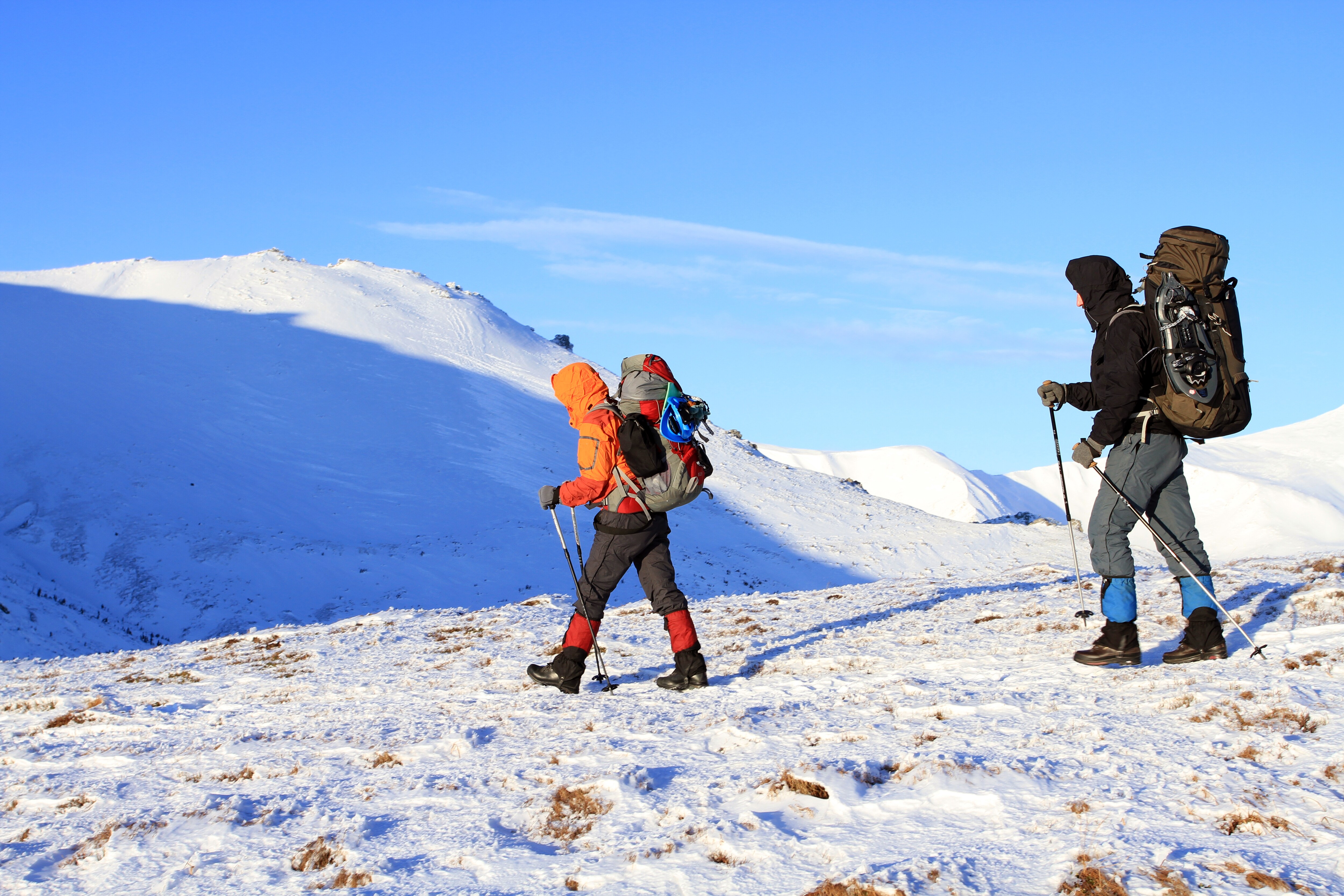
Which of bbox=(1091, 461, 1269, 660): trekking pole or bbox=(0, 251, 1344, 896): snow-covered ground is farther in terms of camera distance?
bbox=(1091, 461, 1269, 660): trekking pole

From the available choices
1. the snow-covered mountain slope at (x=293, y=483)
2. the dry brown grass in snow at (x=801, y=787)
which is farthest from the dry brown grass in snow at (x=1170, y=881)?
the snow-covered mountain slope at (x=293, y=483)

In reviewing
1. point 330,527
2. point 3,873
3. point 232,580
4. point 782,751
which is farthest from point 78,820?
point 330,527

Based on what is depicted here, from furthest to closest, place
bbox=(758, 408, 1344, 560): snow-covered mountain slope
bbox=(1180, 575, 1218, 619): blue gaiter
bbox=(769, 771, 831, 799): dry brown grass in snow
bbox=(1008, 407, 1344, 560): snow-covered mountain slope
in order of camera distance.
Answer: bbox=(758, 408, 1344, 560): snow-covered mountain slope < bbox=(1008, 407, 1344, 560): snow-covered mountain slope < bbox=(1180, 575, 1218, 619): blue gaiter < bbox=(769, 771, 831, 799): dry brown grass in snow

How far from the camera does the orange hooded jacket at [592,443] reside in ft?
22.9

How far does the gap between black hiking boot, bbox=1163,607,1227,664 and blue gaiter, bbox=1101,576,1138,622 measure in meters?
0.37

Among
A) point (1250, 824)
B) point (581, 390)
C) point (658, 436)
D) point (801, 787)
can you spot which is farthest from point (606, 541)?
point (1250, 824)

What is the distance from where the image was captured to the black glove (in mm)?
6555

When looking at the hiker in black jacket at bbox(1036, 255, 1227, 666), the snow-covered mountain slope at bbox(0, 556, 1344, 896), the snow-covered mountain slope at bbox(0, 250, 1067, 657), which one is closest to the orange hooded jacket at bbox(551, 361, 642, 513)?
the snow-covered mountain slope at bbox(0, 556, 1344, 896)

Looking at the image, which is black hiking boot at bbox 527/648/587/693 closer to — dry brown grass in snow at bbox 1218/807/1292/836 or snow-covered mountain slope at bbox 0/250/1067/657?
dry brown grass in snow at bbox 1218/807/1292/836

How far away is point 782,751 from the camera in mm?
5355

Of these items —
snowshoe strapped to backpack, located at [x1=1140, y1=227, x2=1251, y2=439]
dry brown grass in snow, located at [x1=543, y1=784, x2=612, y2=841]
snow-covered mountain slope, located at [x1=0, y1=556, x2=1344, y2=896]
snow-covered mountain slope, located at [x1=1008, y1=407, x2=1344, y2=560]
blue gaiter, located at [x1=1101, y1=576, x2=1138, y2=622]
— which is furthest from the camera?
snow-covered mountain slope, located at [x1=1008, y1=407, x2=1344, y2=560]

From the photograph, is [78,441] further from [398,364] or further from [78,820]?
[78,820]

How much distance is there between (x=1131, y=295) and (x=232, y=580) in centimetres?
2304

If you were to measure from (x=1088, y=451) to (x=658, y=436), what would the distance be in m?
3.03
